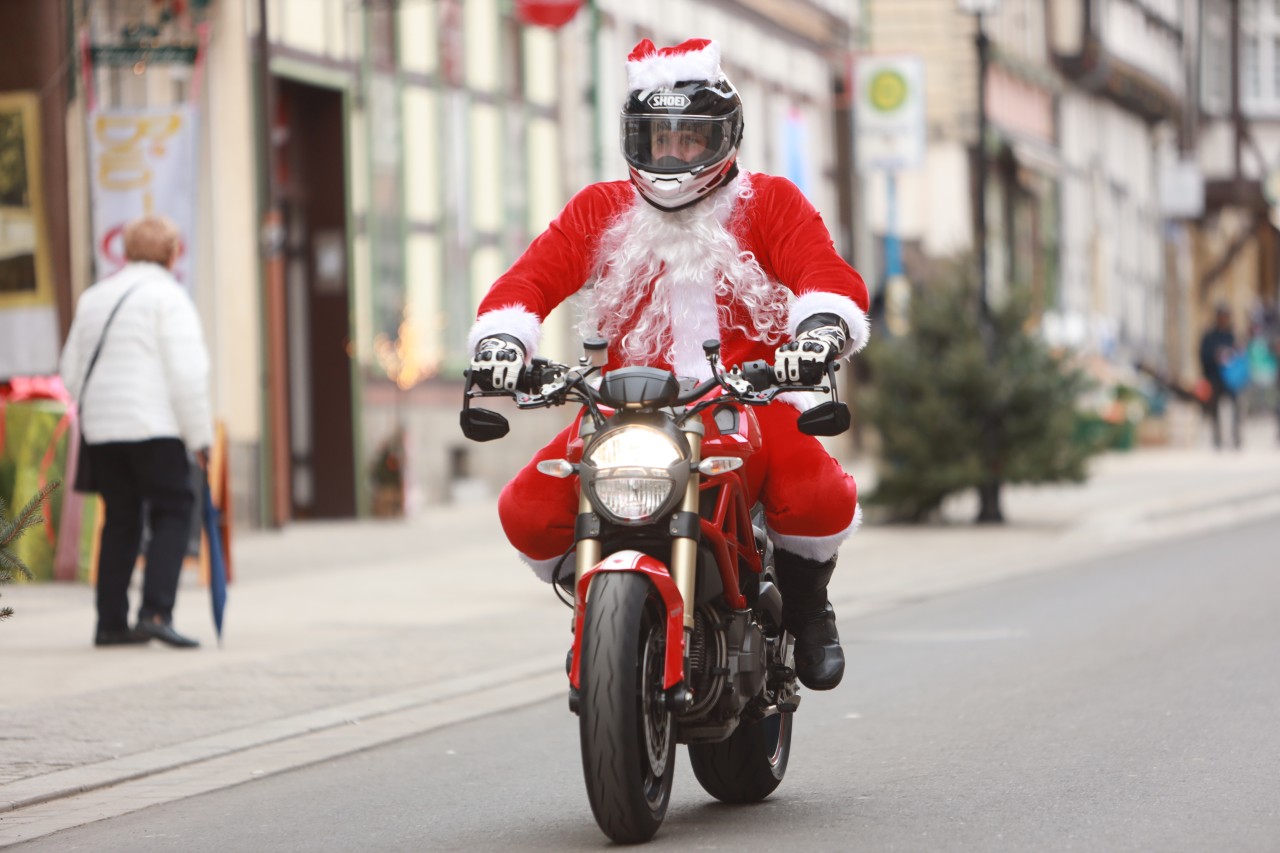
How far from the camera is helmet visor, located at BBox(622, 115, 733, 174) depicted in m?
6.55

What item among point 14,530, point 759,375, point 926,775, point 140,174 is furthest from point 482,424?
point 140,174

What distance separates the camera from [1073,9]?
47.7 metres

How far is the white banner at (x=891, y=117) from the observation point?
32000mm

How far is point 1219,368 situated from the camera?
32.2 meters

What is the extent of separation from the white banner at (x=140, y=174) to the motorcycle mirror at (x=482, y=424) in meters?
9.26

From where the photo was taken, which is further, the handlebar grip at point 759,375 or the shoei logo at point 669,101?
the shoei logo at point 669,101

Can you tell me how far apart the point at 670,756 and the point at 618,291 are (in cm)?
127

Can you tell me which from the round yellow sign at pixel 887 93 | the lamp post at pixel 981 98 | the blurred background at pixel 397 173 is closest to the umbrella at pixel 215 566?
the blurred background at pixel 397 173

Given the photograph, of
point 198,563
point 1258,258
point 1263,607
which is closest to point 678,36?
point 198,563

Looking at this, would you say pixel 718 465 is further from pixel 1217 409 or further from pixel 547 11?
pixel 1217 409

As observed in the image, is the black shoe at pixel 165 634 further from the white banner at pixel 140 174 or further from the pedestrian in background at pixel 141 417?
the white banner at pixel 140 174

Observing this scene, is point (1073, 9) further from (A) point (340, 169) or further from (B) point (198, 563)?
(B) point (198, 563)

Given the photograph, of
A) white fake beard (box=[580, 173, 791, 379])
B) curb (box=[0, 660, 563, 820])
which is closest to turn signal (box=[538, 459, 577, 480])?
white fake beard (box=[580, 173, 791, 379])

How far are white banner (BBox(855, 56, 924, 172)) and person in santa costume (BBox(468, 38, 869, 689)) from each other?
25.4m
